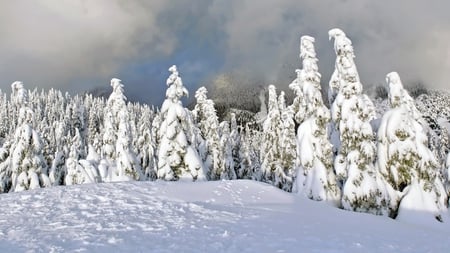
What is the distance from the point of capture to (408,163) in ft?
77.4

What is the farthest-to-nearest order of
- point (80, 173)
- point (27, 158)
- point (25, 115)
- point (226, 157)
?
point (226, 157)
point (80, 173)
point (25, 115)
point (27, 158)

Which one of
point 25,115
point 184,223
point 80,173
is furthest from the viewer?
point 80,173

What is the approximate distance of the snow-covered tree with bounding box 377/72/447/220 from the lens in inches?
917

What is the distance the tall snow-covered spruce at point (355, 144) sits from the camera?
2370 cm

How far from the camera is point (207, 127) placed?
1725 inches

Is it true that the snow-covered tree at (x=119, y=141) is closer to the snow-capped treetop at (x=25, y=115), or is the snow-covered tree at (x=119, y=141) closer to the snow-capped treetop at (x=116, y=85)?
the snow-capped treetop at (x=116, y=85)

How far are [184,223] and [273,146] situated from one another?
3345cm

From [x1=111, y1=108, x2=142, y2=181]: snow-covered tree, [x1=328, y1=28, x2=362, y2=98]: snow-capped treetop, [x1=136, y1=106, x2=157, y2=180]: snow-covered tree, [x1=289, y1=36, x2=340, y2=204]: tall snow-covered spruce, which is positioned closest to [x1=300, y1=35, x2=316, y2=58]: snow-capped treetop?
[x1=289, y1=36, x2=340, y2=204]: tall snow-covered spruce

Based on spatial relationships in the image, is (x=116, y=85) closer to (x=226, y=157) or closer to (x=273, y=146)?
(x=226, y=157)

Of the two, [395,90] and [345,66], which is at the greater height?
[345,66]

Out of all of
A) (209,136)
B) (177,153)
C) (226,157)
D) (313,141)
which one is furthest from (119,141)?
(313,141)

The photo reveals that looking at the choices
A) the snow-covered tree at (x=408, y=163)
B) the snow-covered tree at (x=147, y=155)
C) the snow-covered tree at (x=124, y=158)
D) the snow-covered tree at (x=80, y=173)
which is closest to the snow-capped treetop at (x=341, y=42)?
the snow-covered tree at (x=408, y=163)

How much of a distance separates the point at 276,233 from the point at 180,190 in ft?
25.1

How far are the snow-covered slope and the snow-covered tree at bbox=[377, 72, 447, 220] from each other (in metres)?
5.51
